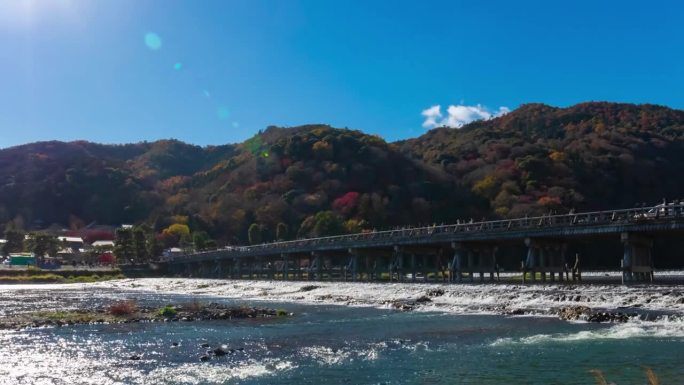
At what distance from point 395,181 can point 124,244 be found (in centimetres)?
5395

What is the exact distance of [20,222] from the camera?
159 meters

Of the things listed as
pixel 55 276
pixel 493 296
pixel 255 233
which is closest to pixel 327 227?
pixel 255 233

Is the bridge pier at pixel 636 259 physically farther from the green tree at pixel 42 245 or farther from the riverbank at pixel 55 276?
the green tree at pixel 42 245

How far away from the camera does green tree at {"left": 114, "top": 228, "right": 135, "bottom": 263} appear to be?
104 metres

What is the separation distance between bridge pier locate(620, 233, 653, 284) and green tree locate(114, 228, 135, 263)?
8584cm

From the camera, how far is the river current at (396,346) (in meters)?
16.0

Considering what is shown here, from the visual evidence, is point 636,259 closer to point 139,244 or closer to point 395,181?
point 395,181

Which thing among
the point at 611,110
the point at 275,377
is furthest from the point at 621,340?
the point at 611,110

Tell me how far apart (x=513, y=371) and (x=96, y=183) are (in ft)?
593

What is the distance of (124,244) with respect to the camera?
10475 cm

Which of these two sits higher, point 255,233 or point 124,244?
point 255,233

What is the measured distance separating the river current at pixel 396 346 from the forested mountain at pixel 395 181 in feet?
205

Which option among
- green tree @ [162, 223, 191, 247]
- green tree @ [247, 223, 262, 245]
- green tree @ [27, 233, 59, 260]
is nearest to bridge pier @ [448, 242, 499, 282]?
green tree @ [247, 223, 262, 245]

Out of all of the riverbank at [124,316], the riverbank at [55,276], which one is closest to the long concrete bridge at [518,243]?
the riverbank at [124,316]
